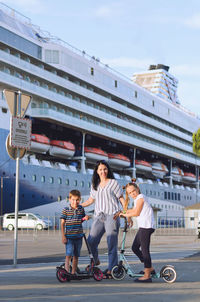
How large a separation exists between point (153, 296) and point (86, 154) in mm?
47994

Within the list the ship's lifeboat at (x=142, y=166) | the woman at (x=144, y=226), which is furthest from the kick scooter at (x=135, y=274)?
the ship's lifeboat at (x=142, y=166)

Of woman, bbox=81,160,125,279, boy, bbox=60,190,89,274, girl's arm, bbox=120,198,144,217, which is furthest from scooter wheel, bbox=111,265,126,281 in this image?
girl's arm, bbox=120,198,144,217

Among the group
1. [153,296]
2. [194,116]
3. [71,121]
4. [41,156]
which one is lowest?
[153,296]

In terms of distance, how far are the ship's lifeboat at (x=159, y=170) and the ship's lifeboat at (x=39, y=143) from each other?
2837 centimetres

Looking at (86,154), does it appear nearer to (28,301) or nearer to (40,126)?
(40,126)

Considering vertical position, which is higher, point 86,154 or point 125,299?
point 86,154

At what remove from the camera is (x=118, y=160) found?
6206 centimetres

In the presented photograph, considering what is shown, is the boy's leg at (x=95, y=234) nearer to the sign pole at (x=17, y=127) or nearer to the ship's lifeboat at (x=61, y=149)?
the sign pole at (x=17, y=127)

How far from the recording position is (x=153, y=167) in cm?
7256

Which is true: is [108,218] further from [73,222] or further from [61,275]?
[61,275]

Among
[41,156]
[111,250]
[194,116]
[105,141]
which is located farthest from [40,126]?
[194,116]

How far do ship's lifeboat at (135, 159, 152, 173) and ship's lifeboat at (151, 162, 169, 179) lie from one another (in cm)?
184

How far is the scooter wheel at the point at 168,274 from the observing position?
26.9 ft

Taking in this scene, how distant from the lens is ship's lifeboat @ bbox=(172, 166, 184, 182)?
79.2 m
